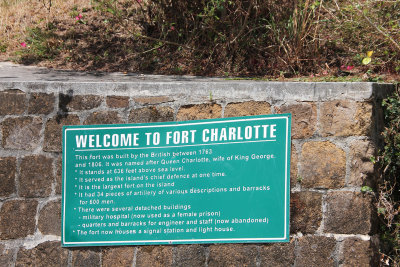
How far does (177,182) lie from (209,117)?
517 millimetres

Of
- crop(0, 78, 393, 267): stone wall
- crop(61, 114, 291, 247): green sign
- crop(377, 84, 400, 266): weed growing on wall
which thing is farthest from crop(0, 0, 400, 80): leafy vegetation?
crop(61, 114, 291, 247): green sign

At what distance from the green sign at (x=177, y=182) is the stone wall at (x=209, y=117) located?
0.26 ft

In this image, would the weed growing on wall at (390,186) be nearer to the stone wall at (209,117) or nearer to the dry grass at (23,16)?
the stone wall at (209,117)

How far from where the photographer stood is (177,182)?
3539 millimetres

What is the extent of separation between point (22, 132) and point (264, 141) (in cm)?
189

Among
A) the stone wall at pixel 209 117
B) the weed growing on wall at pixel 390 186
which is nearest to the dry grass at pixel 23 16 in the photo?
the stone wall at pixel 209 117

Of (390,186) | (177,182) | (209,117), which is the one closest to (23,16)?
(209,117)

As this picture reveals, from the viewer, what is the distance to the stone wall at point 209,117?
330 centimetres

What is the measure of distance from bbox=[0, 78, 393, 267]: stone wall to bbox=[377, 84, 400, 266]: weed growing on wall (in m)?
0.12

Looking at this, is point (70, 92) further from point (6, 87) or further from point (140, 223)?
point (140, 223)

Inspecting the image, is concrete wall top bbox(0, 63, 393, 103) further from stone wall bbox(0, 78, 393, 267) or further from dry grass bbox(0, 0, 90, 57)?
dry grass bbox(0, 0, 90, 57)

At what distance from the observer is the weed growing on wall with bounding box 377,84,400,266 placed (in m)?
3.39

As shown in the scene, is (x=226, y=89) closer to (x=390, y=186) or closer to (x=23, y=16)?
(x=390, y=186)

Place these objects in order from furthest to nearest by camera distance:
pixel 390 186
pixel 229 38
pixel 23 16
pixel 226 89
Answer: pixel 23 16, pixel 229 38, pixel 226 89, pixel 390 186
